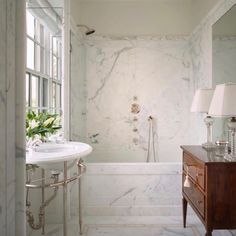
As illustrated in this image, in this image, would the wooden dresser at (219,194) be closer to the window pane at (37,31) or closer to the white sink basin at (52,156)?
the white sink basin at (52,156)

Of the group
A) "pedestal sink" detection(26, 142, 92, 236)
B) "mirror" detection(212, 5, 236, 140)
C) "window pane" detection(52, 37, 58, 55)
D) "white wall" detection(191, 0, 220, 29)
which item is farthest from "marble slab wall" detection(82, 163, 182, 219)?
"white wall" detection(191, 0, 220, 29)

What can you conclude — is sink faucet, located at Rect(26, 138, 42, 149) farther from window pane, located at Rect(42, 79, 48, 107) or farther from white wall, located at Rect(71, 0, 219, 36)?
white wall, located at Rect(71, 0, 219, 36)

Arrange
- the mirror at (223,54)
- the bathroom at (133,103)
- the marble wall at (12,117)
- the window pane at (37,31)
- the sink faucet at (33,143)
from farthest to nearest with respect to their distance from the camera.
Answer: the bathroom at (133,103) → the window pane at (37,31) → the mirror at (223,54) → the sink faucet at (33,143) → the marble wall at (12,117)

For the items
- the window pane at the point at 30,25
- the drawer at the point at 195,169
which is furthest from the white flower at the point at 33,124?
the drawer at the point at 195,169

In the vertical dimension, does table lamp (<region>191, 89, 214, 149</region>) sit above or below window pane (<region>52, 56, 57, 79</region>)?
below

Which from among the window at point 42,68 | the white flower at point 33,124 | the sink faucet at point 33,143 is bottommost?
the sink faucet at point 33,143

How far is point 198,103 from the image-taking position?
2.34 m

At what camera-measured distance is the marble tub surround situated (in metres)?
3.72

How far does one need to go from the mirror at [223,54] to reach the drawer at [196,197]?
54 cm

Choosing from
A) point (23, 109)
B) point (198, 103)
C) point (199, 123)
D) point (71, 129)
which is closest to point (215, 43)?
point (198, 103)

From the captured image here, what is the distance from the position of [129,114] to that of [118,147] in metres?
0.47

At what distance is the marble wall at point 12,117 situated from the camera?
30.8 inches

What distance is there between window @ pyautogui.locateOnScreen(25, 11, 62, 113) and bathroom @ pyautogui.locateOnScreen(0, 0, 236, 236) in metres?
0.14

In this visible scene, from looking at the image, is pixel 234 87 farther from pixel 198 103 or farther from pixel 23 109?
pixel 23 109
